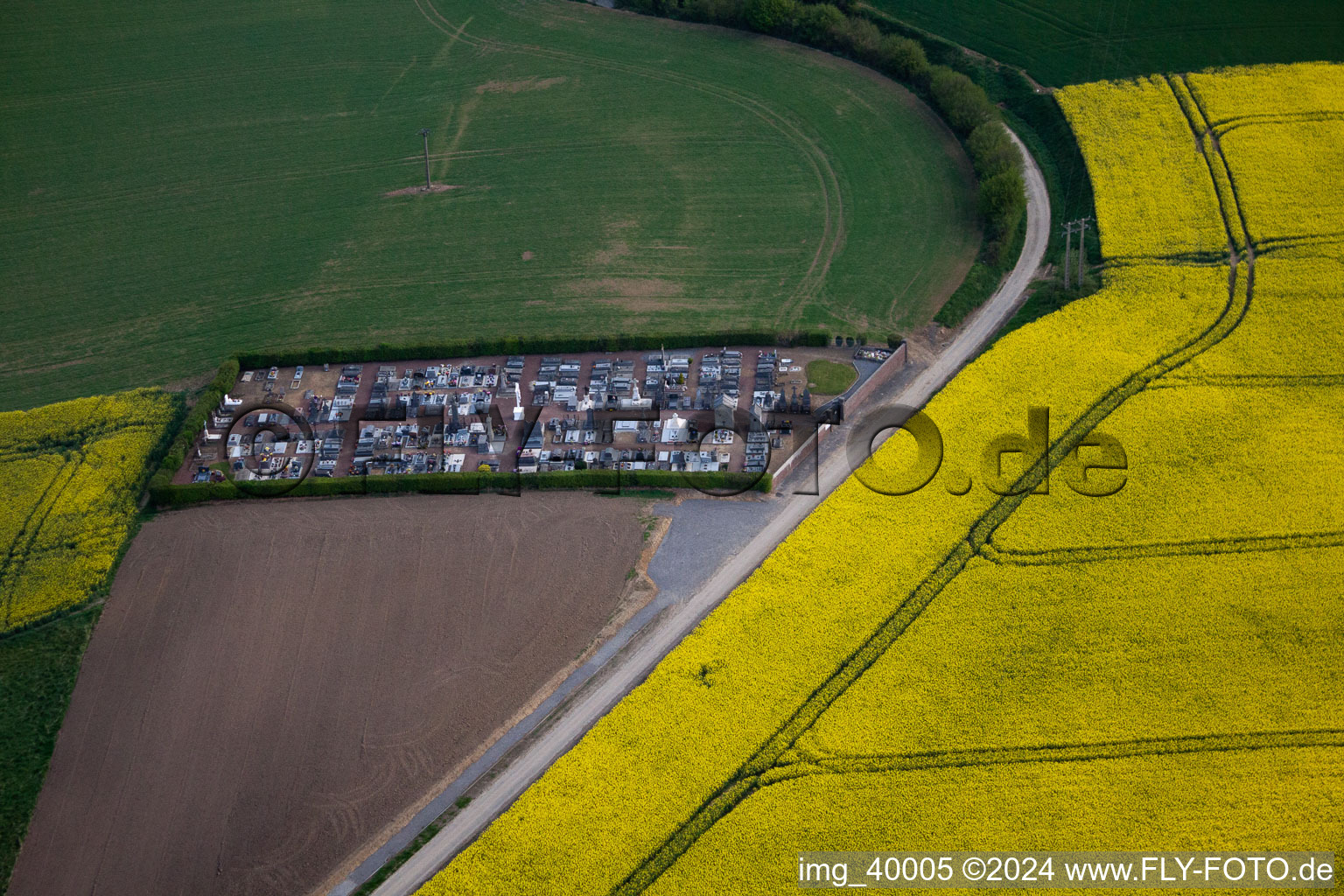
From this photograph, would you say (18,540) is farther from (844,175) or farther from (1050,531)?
(844,175)

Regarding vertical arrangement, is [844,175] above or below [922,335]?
above

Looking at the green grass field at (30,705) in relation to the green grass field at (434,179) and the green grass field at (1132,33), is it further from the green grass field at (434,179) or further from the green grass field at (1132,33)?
the green grass field at (1132,33)

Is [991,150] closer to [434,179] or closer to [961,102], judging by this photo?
[961,102]

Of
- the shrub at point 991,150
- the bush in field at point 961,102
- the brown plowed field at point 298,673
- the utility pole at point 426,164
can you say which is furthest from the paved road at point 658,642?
the utility pole at point 426,164

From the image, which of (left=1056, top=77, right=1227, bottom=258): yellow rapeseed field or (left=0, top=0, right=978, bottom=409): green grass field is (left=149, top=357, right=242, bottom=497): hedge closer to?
(left=0, top=0, right=978, bottom=409): green grass field

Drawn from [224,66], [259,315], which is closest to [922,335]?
[259,315]

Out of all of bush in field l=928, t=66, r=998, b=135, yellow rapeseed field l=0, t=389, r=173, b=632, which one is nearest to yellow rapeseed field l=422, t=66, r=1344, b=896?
bush in field l=928, t=66, r=998, b=135

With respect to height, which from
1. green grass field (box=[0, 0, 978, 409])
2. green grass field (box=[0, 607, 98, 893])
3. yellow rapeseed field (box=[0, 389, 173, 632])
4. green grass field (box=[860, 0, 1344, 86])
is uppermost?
green grass field (box=[860, 0, 1344, 86])
